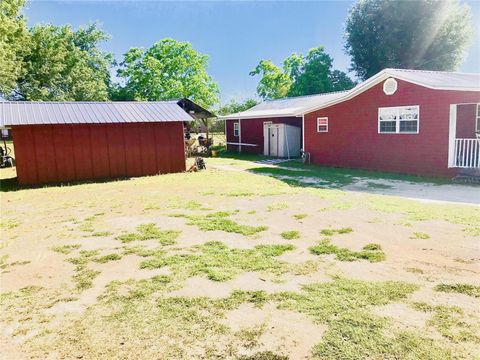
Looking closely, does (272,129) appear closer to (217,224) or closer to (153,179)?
(153,179)

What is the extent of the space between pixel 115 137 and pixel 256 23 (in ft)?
101

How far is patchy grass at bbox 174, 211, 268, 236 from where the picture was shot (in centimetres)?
618

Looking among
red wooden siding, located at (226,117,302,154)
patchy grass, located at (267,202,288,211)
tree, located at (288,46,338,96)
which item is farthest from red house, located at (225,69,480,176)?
tree, located at (288,46,338,96)

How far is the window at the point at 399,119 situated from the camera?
1239 centimetres

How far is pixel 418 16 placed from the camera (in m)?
29.1

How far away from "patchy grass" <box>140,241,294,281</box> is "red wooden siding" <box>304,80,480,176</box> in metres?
8.84

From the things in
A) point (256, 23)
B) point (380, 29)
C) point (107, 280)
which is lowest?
point (107, 280)

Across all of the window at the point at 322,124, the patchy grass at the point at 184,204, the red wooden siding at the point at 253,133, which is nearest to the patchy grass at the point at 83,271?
the patchy grass at the point at 184,204

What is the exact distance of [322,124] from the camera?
16.0m

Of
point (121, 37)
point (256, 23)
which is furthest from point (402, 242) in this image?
point (121, 37)

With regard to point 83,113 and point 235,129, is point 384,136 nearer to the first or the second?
point 83,113

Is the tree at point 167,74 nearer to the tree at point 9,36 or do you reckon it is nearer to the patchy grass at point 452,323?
the tree at point 9,36

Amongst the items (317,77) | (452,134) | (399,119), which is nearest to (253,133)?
(399,119)

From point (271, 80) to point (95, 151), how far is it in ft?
115
